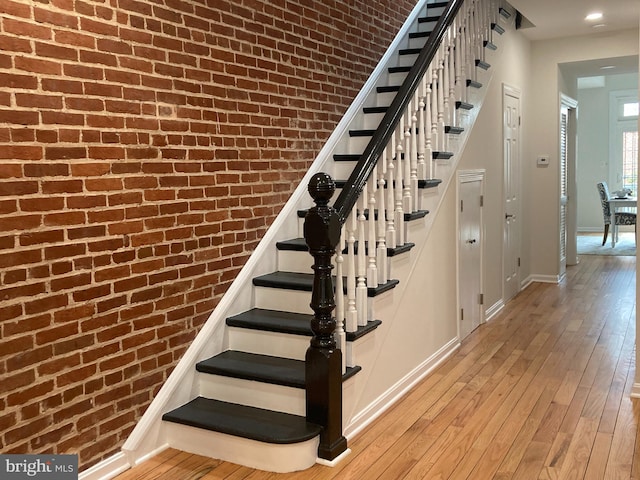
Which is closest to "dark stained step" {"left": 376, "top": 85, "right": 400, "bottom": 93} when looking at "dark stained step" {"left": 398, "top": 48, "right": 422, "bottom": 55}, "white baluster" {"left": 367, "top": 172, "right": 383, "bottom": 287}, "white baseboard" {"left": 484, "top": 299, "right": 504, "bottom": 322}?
"dark stained step" {"left": 398, "top": 48, "right": 422, "bottom": 55}

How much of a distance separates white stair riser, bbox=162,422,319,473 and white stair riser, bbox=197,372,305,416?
249mm

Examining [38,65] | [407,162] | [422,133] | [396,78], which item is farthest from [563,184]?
[38,65]

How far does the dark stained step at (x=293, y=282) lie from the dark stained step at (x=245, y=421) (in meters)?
0.76

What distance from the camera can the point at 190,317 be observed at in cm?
337

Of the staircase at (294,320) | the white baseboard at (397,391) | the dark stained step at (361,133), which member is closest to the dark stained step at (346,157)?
the staircase at (294,320)

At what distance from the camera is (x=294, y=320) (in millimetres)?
3578

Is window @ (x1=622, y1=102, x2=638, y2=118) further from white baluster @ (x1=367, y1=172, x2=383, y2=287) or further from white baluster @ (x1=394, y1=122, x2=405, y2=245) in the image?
white baluster @ (x1=367, y1=172, x2=383, y2=287)

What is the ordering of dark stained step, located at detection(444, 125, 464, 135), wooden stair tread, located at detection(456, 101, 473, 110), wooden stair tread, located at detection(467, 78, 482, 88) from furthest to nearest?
Answer: wooden stair tread, located at detection(467, 78, 482, 88) < wooden stair tread, located at detection(456, 101, 473, 110) < dark stained step, located at detection(444, 125, 464, 135)

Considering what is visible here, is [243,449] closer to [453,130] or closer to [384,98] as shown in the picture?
[453,130]

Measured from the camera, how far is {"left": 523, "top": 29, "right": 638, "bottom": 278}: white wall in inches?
285

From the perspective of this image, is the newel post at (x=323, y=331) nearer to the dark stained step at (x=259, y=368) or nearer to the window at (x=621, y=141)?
the dark stained step at (x=259, y=368)

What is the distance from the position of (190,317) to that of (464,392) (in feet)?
5.79

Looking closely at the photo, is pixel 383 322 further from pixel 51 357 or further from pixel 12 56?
pixel 12 56

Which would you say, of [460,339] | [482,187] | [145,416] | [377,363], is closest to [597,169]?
[482,187]
